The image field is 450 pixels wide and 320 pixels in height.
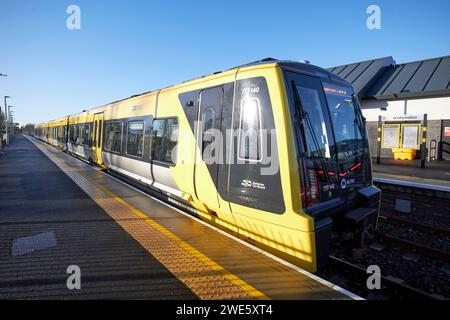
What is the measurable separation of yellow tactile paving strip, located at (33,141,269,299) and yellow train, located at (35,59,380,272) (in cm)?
84

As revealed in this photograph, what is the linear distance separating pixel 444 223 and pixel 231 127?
5.89m

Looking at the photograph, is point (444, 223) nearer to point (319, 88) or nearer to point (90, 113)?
point (319, 88)

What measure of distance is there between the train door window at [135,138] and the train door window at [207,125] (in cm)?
336

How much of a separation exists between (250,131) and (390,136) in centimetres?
Result: 1405

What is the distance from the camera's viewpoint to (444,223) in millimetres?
6422

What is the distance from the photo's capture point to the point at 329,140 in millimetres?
4035

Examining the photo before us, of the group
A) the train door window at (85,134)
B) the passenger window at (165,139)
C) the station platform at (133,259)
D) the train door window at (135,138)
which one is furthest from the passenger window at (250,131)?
the train door window at (85,134)

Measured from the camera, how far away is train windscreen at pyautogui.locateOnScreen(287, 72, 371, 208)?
3.66 meters

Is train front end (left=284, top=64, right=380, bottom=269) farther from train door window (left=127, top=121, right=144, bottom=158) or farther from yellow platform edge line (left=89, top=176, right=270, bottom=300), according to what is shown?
train door window (left=127, top=121, right=144, bottom=158)

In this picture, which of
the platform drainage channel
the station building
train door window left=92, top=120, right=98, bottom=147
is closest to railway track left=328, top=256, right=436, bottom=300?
the platform drainage channel

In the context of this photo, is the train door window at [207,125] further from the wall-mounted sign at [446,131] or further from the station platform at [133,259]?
the wall-mounted sign at [446,131]

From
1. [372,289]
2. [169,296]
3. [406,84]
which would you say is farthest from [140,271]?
[406,84]

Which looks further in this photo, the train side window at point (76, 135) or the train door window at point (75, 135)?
the train door window at point (75, 135)

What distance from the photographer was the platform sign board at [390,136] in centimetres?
1461
